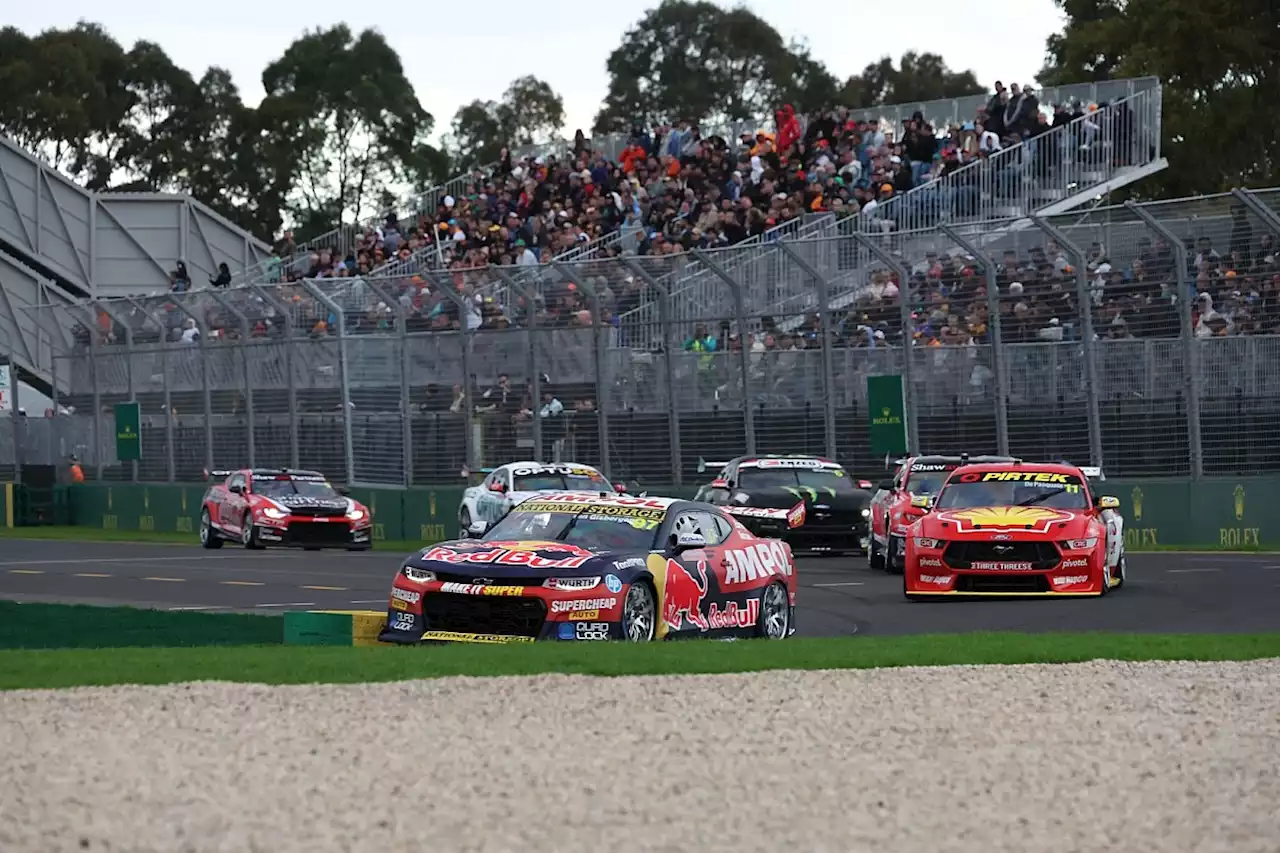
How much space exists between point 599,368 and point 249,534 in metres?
5.76

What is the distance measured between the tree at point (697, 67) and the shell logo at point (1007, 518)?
7190cm

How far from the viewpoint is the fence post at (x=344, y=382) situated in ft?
120

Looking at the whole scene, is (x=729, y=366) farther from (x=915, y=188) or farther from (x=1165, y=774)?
(x=1165, y=774)

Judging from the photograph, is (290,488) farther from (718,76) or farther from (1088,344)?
(718,76)

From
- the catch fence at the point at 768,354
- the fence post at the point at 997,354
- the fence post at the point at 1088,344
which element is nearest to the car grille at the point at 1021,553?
the catch fence at the point at 768,354

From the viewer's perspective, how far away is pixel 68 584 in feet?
79.2

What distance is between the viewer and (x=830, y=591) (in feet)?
72.5

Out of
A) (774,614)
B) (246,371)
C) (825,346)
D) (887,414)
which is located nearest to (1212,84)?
(246,371)

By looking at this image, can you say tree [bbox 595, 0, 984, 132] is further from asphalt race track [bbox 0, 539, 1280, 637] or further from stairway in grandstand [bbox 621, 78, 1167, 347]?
asphalt race track [bbox 0, 539, 1280, 637]

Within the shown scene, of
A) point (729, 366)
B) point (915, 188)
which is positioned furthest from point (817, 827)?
point (915, 188)

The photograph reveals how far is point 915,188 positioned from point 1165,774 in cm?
2884

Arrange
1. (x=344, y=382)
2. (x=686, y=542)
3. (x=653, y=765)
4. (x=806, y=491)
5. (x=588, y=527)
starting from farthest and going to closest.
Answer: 1. (x=344, y=382)
2. (x=806, y=491)
3. (x=588, y=527)
4. (x=686, y=542)
5. (x=653, y=765)

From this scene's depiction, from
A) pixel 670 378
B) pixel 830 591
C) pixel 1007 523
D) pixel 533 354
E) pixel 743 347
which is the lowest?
pixel 830 591

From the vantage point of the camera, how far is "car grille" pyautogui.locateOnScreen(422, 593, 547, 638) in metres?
14.8
